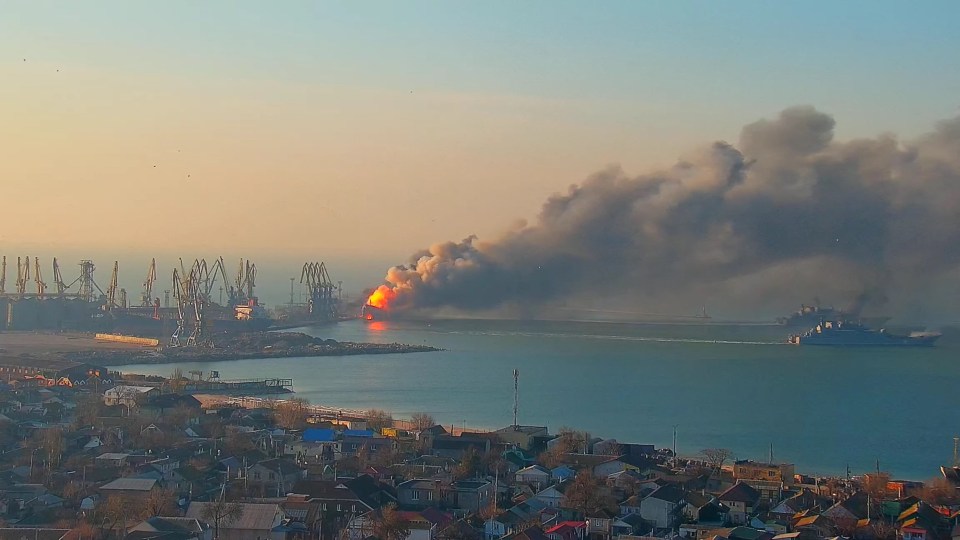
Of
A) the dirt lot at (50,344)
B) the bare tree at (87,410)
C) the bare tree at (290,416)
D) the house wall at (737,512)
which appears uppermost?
the dirt lot at (50,344)

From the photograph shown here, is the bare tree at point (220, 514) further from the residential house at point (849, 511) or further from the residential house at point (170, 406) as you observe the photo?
the residential house at point (170, 406)

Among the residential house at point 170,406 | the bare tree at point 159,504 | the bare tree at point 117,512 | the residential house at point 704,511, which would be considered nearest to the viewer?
the bare tree at point 117,512

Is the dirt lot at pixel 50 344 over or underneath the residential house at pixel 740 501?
over

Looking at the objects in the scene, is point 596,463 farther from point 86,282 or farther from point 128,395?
point 86,282

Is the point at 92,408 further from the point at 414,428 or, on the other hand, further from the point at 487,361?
the point at 487,361

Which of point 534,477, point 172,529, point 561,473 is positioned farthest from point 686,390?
point 172,529

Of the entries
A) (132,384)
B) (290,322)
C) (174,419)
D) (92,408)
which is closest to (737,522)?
(174,419)

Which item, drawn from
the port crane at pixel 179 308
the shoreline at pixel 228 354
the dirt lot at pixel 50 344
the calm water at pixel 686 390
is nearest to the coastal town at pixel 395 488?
the calm water at pixel 686 390

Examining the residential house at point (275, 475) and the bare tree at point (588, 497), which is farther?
the residential house at point (275, 475)

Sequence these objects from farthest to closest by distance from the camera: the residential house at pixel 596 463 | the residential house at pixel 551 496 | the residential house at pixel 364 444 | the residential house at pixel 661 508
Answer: the residential house at pixel 364 444, the residential house at pixel 596 463, the residential house at pixel 551 496, the residential house at pixel 661 508
